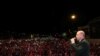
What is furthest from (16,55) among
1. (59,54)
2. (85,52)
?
(85,52)

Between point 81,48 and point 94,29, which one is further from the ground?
point 94,29

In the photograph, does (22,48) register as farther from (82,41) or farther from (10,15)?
(10,15)

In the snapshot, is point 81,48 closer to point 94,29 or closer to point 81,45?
point 81,45

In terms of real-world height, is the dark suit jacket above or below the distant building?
below

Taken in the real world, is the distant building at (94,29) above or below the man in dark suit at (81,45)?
above

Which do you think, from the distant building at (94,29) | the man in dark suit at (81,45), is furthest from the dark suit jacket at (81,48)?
the distant building at (94,29)

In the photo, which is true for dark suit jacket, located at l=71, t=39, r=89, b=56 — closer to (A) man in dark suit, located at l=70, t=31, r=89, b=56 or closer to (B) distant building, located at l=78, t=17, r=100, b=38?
(A) man in dark suit, located at l=70, t=31, r=89, b=56

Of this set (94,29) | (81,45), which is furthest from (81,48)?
(94,29)

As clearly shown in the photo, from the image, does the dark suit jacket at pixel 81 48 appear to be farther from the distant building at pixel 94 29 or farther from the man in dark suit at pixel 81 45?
the distant building at pixel 94 29

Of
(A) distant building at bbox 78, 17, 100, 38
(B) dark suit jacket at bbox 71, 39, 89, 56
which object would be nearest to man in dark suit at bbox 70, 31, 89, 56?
(B) dark suit jacket at bbox 71, 39, 89, 56

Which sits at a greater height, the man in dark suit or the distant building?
the distant building

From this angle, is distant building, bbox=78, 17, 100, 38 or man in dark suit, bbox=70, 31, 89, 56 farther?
distant building, bbox=78, 17, 100, 38

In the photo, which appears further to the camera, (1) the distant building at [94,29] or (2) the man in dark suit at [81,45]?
(1) the distant building at [94,29]

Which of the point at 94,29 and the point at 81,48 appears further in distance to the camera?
the point at 94,29
